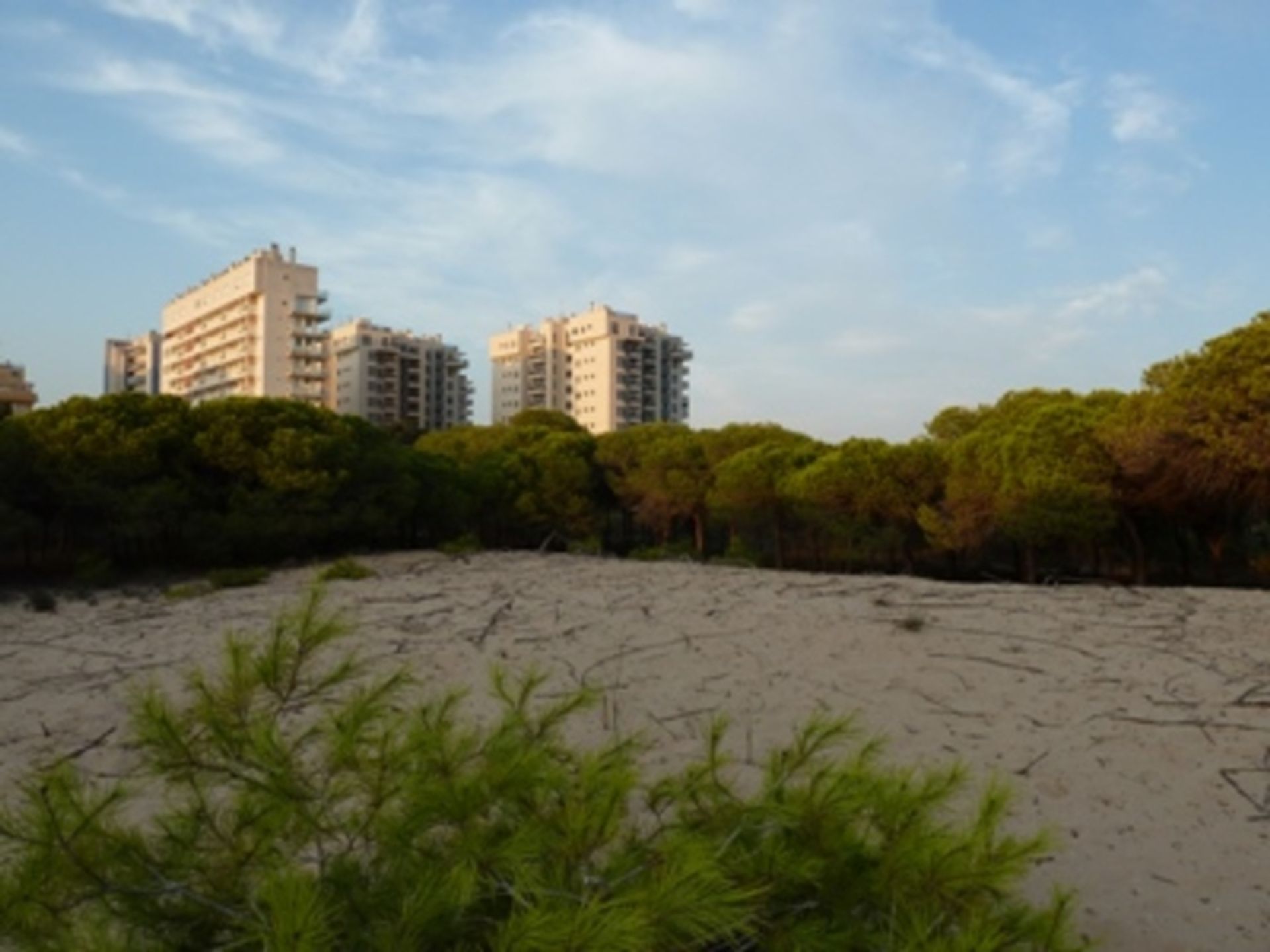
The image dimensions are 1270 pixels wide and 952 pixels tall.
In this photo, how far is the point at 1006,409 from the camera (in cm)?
2878

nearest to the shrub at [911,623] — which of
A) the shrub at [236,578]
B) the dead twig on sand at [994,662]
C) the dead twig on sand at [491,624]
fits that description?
the dead twig on sand at [994,662]

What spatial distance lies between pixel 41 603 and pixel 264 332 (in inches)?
2238

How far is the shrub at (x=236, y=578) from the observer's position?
15938 millimetres

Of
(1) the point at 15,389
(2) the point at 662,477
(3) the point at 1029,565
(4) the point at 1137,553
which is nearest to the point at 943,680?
(3) the point at 1029,565

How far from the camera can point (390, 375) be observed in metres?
79.3

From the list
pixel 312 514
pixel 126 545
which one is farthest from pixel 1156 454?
pixel 126 545

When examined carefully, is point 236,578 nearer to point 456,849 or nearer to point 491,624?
point 491,624

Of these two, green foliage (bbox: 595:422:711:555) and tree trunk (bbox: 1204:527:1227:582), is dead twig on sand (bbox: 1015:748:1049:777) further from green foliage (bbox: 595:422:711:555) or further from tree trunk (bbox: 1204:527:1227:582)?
green foliage (bbox: 595:422:711:555)

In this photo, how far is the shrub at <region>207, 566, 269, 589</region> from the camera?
15938mm

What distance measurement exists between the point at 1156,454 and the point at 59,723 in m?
16.7

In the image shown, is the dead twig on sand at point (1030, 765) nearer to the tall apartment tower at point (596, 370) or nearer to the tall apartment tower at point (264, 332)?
the tall apartment tower at point (264, 332)

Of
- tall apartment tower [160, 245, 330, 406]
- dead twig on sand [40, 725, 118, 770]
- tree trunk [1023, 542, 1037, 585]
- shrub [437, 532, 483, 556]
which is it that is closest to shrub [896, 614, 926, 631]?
dead twig on sand [40, 725, 118, 770]

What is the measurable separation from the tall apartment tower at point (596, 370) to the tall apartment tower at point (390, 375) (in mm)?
6650

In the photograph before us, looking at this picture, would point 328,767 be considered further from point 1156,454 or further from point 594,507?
point 594,507
